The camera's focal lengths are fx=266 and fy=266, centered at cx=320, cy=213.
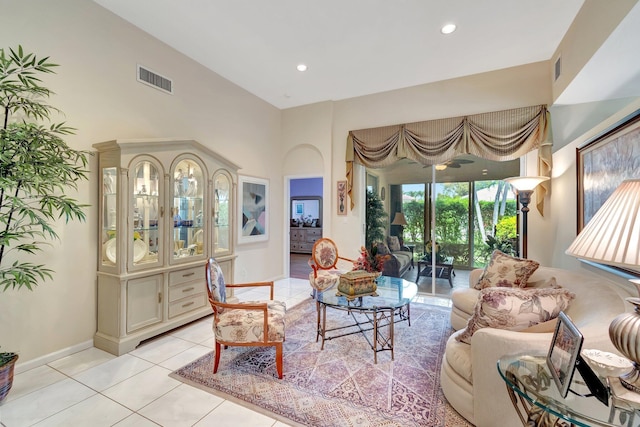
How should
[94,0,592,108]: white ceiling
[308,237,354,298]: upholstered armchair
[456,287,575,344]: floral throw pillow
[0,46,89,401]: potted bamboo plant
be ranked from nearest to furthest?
[456,287,575,344]: floral throw pillow, [0,46,89,401]: potted bamboo plant, [94,0,592,108]: white ceiling, [308,237,354,298]: upholstered armchair

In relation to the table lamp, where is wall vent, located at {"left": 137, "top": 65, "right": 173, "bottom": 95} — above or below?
above

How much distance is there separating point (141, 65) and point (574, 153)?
5021 mm

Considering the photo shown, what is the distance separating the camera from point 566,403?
40.4 inches

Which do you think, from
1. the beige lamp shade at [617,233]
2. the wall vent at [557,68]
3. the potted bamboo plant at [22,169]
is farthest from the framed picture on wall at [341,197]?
the beige lamp shade at [617,233]

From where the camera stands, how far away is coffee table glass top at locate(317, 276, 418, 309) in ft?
8.41

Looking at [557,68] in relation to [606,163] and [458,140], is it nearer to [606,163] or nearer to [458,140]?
[458,140]

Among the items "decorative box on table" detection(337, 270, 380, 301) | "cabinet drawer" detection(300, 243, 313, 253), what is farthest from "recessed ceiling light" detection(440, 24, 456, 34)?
"cabinet drawer" detection(300, 243, 313, 253)

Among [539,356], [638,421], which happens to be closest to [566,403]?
[638,421]

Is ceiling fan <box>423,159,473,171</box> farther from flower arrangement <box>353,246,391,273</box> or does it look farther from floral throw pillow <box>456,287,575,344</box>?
floral throw pillow <box>456,287,575,344</box>

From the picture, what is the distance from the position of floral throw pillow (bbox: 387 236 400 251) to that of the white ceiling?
2698mm

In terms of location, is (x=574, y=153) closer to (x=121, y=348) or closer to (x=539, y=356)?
(x=539, y=356)

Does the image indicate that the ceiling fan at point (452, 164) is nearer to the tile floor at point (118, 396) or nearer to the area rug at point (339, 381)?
the area rug at point (339, 381)

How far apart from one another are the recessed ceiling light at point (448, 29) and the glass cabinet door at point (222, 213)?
3.29m

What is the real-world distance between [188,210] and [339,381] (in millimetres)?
2621
